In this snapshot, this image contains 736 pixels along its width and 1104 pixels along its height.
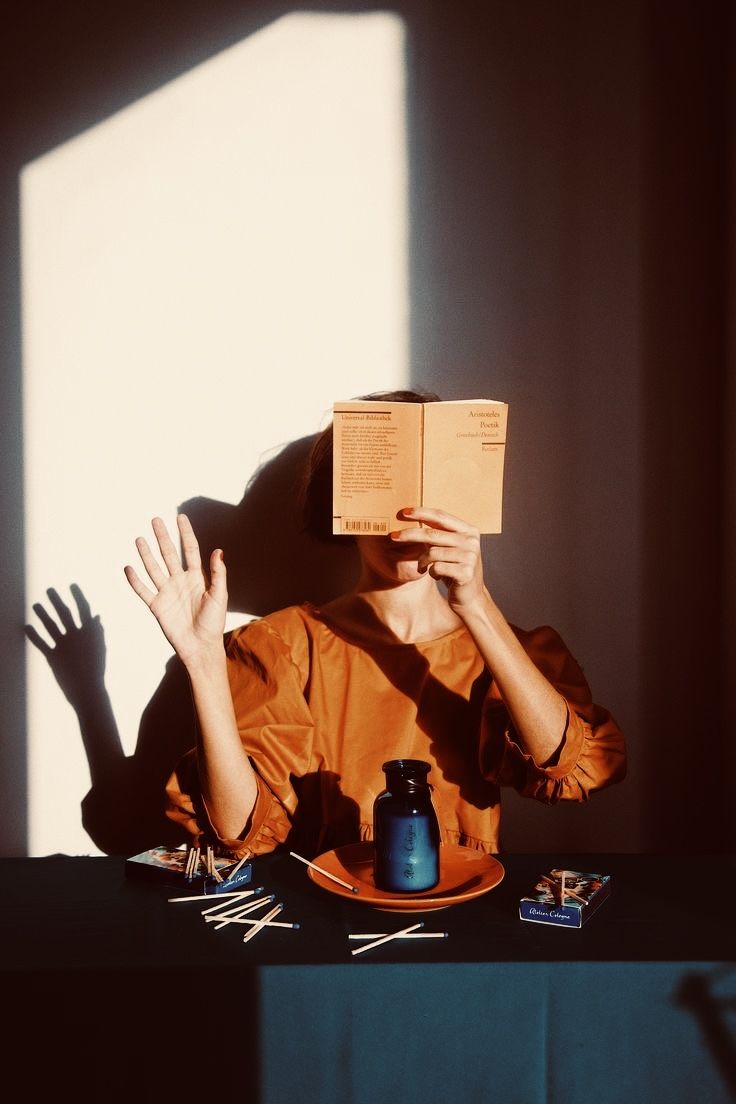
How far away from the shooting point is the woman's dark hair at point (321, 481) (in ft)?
5.55

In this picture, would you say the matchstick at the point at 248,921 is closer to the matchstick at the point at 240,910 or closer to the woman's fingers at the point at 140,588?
the matchstick at the point at 240,910

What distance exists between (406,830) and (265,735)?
0.43 m

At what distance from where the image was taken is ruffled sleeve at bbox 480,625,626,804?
1.39 meters

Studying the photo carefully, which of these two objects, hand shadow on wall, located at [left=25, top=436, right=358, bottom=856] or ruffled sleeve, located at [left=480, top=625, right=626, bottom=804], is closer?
ruffled sleeve, located at [left=480, top=625, right=626, bottom=804]

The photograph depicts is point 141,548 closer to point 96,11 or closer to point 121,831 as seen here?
point 121,831

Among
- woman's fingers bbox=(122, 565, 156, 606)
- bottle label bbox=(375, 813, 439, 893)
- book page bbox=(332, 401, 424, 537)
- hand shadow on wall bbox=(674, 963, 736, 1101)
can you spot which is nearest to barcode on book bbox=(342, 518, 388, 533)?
book page bbox=(332, 401, 424, 537)

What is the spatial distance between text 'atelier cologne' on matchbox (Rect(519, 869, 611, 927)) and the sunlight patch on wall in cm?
112

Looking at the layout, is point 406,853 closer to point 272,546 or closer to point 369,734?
point 369,734

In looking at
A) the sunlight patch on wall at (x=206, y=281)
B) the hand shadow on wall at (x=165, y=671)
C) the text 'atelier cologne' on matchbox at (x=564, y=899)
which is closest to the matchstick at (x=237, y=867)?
the text 'atelier cologne' on matchbox at (x=564, y=899)

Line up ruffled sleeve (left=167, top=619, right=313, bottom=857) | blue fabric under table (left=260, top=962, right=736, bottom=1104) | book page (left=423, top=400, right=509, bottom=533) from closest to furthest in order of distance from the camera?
blue fabric under table (left=260, top=962, right=736, bottom=1104), book page (left=423, top=400, right=509, bottom=533), ruffled sleeve (left=167, top=619, right=313, bottom=857)

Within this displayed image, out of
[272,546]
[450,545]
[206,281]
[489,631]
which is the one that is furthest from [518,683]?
[206,281]

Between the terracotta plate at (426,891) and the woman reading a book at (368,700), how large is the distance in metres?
0.17

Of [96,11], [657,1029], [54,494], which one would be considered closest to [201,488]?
[54,494]

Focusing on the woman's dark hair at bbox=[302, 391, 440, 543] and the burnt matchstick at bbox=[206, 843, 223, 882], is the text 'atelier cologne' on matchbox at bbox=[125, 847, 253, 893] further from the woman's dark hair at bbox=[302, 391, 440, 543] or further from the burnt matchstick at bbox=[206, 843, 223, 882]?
the woman's dark hair at bbox=[302, 391, 440, 543]
